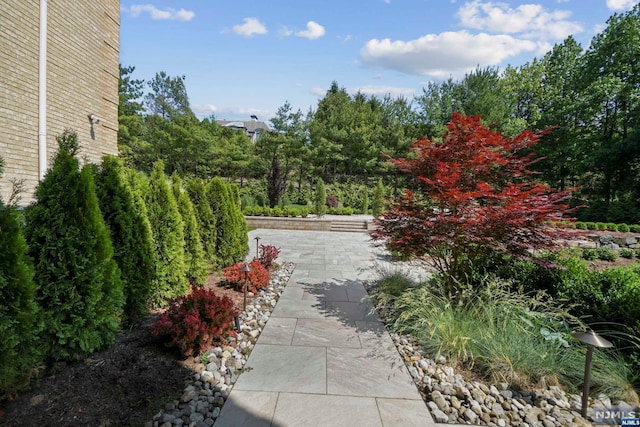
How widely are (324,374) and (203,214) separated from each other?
3520 millimetres

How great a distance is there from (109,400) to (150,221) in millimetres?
2124

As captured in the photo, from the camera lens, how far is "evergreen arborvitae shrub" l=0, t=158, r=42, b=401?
1.87 m

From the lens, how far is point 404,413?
6.86 ft

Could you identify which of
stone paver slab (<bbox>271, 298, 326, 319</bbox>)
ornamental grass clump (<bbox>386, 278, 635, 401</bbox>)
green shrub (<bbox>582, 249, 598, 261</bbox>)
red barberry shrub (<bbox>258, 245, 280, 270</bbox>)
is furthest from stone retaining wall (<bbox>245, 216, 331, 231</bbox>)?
ornamental grass clump (<bbox>386, 278, 635, 401</bbox>)

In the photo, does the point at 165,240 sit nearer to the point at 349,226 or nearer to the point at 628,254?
the point at 349,226

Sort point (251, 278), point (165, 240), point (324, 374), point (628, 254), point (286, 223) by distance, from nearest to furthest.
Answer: point (324, 374)
point (165, 240)
point (251, 278)
point (628, 254)
point (286, 223)

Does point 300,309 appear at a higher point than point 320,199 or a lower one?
lower

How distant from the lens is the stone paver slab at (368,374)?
2326mm

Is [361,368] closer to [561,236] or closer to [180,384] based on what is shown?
[180,384]

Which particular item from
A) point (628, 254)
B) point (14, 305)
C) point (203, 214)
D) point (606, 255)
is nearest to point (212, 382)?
point (14, 305)

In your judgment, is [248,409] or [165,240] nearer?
[248,409]

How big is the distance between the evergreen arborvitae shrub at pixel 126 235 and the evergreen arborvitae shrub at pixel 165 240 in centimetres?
42

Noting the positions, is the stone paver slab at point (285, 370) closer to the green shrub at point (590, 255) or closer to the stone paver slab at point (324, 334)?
the stone paver slab at point (324, 334)

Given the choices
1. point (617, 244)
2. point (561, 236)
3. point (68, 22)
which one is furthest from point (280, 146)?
point (561, 236)
